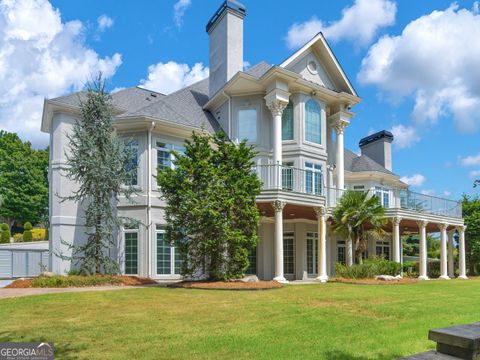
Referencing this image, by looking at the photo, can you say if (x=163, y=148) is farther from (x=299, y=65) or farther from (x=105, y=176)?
(x=299, y=65)

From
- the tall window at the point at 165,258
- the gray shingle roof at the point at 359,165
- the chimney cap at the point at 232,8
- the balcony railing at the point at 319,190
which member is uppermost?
the chimney cap at the point at 232,8

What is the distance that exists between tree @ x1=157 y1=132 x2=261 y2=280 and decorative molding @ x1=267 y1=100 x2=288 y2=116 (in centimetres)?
435

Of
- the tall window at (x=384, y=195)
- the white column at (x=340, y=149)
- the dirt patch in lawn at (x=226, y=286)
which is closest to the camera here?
the dirt patch in lawn at (x=226, y=286)

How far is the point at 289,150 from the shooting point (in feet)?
66.8

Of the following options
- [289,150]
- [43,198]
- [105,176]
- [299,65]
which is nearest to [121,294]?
[105,176]

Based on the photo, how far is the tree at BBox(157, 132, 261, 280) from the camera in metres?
15.2

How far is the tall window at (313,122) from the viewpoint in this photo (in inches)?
821

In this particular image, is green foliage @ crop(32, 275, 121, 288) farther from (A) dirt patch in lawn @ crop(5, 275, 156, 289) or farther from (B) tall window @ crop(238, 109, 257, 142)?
(B) tall window @ crop(238, 109, 257, 142)

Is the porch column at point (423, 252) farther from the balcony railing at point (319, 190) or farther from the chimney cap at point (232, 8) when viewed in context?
the chimney cap at point (232, 8)

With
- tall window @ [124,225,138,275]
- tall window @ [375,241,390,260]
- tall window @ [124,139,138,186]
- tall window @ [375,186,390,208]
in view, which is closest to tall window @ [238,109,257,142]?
tall window @ [124,139,138,186]

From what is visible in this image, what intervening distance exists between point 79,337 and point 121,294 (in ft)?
17.8

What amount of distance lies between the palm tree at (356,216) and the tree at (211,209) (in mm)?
5972

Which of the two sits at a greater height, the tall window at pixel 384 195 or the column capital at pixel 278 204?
the tall window at pixel 384 195

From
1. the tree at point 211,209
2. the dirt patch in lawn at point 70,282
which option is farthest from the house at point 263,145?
the dirt patch in lawn at point 70,282
